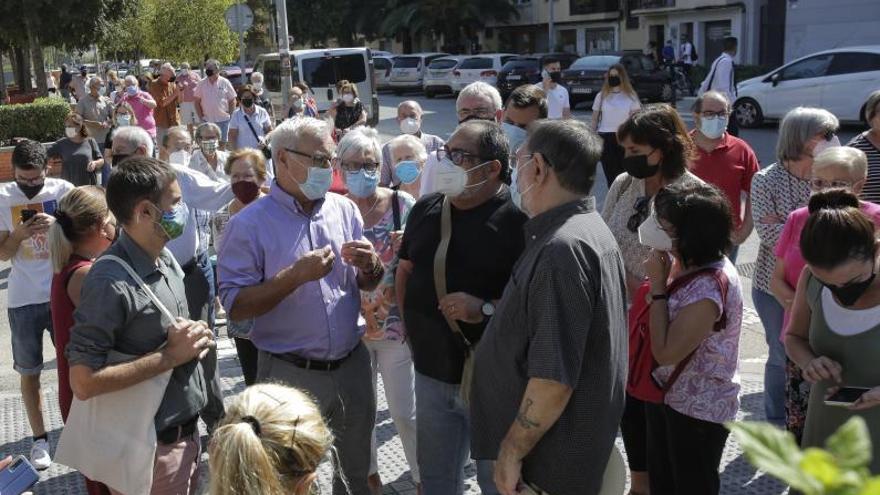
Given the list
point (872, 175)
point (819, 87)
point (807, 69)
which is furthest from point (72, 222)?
point (807, 69)

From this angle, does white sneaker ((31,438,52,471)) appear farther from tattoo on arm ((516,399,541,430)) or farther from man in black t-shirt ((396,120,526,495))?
tattoo on arm ((516,399,541,430))

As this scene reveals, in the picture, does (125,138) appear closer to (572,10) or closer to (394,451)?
(394,451)

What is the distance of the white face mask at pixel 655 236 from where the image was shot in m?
3.41

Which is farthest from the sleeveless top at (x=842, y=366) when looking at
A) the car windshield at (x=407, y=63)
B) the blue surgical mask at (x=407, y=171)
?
the car windshield at (x=407, y=63)

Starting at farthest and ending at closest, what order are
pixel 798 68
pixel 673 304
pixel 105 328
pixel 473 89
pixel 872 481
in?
pixel 798 68, pixel 473 89, pixel 673 304, pixel 105 328, pixel 872 481

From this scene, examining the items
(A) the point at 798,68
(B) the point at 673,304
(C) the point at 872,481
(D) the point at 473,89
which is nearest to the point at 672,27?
(A) the point at 798,68

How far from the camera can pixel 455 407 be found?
3568mm

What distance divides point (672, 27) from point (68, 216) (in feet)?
125

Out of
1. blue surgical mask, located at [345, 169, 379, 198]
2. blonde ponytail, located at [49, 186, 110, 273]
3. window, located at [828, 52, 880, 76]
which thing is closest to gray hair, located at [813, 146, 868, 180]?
blue surgical mask, located at [345, 169, 379, 198]

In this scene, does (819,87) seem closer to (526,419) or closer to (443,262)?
(443,262)

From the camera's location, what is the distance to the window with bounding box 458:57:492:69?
3243 centimetres

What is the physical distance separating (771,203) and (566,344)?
2779 mm

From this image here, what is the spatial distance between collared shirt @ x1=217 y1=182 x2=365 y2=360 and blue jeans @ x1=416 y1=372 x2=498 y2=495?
408mm

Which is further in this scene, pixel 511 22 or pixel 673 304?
pixel 511 22
